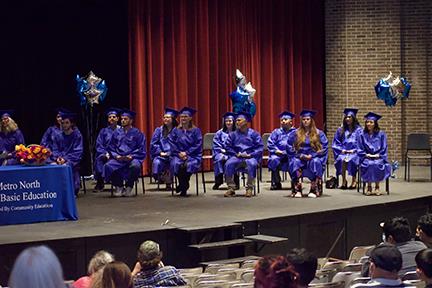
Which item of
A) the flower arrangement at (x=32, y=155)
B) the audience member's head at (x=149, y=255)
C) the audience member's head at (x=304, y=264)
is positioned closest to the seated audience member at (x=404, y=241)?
the audience member's head at (x=304, y=264)

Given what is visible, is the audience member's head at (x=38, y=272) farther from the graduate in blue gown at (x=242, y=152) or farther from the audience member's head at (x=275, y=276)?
the graduate in blue gown at (x=242, y=152)

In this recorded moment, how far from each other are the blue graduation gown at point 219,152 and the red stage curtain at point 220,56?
257 cm

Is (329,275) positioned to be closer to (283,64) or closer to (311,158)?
(311,158)

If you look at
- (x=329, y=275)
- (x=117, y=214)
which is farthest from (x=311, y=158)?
(x=329, y=275)

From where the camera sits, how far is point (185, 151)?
13141 mm

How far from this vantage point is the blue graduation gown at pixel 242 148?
13.1m

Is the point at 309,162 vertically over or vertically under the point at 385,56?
under

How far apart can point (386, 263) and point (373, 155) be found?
26.6 ft

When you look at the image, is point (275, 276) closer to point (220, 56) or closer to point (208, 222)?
point (208, 222)

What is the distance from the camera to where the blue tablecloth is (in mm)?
10398

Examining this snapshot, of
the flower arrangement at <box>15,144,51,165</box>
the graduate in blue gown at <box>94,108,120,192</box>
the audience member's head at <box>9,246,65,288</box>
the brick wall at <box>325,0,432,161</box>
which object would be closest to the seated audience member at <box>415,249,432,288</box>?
the audience member's head at <box>9,246,65,288</box>

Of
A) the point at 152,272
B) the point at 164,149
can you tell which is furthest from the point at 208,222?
the point at 152,272

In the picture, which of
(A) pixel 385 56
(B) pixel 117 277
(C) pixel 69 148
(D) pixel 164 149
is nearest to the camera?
(B) pixel 117 277

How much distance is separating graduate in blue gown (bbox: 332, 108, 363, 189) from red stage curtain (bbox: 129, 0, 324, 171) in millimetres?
3528
